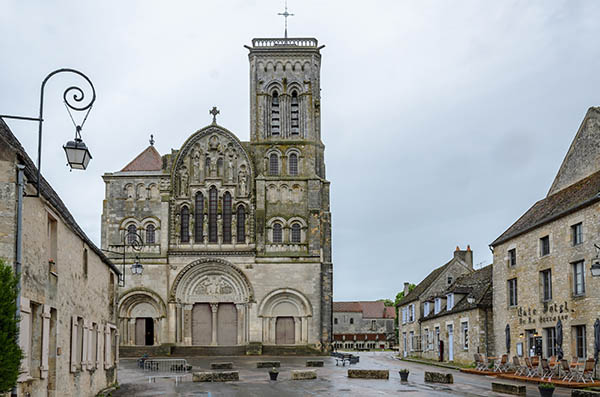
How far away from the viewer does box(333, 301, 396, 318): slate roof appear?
112m

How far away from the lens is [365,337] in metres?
110

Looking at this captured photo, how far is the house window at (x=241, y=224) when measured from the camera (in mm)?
54562

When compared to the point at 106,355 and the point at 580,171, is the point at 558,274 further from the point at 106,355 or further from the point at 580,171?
the point at 106,355

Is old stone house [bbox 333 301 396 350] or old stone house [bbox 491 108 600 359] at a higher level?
old stone house [bbox 491 108 600 359]

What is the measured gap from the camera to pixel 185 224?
5475 cm

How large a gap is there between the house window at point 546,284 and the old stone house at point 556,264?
4cm

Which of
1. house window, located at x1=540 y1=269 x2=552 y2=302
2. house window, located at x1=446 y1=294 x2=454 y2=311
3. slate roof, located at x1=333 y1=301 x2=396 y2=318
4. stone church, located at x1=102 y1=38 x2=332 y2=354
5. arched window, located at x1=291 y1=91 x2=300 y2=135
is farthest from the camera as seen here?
slate roof, located at x1=333 y1=301 x2=396 y2=318

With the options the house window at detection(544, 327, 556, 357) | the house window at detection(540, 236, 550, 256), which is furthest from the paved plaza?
the house window at detection(540, 236, 550, 256)

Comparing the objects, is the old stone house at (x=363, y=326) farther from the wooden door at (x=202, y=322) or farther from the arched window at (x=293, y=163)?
the arched window at (x=293, y=163)

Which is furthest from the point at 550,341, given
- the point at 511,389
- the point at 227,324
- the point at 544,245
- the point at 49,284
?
the point at 227,324

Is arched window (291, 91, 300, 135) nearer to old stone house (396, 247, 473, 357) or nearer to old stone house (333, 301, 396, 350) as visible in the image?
old stone house (396, 247, 473, 357)

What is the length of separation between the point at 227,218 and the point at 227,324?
7546 mm

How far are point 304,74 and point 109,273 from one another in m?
35.6

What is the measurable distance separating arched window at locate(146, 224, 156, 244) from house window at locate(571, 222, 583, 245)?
3328 cm
